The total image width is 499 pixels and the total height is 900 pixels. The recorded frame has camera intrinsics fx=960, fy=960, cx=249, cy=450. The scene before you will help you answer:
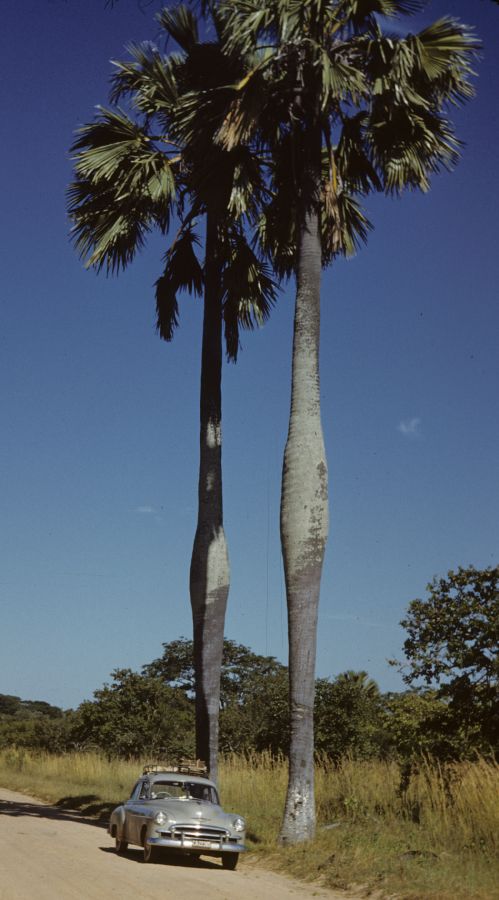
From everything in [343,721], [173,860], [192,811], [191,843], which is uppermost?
[343,721]

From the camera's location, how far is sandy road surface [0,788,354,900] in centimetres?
989

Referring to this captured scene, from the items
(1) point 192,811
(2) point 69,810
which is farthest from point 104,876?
(2) point 69,810

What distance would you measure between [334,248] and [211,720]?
30.4 ft

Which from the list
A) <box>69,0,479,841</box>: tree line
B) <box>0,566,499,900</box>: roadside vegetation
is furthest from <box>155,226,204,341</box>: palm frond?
<box>0,566,499,900</box>: roadside vegetation

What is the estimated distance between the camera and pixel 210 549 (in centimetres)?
1850

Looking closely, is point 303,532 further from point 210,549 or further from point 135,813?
point 135,813

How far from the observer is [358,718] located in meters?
27.0

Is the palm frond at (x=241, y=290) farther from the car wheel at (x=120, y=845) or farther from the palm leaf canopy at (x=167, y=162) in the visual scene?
the car wheel at (x=120, y=845)

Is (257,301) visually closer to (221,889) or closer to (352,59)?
(352,59)

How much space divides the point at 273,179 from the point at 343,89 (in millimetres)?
3650

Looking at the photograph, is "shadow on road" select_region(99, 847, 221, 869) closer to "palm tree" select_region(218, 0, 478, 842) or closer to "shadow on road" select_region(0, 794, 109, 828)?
"palm tree" select_region(218, 0, 478, 842)

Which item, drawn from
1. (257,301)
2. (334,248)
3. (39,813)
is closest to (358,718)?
(39,813)

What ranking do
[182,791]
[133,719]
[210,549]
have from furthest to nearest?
[133,719], [210,549], [182,791]

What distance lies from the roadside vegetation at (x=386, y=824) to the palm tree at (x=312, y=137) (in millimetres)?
1030
